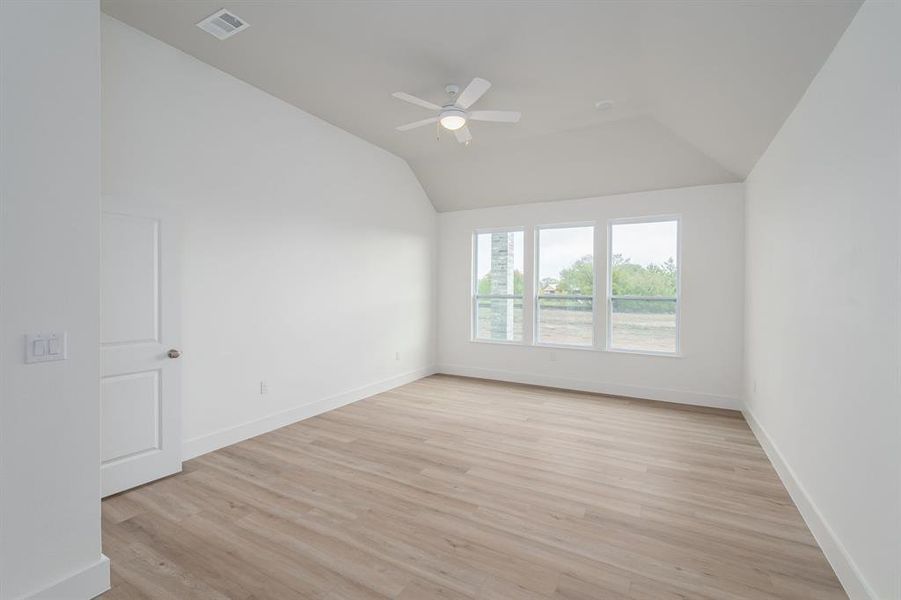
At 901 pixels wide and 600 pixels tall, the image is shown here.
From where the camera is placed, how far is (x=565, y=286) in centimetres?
611

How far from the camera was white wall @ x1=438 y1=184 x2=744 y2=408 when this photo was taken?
504 cm

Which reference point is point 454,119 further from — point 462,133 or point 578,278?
point 578,278

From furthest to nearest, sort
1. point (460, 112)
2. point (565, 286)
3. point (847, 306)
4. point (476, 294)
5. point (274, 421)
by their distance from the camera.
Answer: point (476, 294) < point (565, 286) < point (274, 421) < point (460, 112) < point (847, 306)

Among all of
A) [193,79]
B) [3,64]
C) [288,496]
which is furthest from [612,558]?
[193,79]

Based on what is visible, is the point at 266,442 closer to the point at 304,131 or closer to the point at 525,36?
the point at 304,131

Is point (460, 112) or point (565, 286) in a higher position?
point (460, 112)

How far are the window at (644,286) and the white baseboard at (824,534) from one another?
2115mm

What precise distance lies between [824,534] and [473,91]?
3.52 metres

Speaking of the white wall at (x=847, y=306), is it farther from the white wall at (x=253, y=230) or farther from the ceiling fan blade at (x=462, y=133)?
the white wall at (x=253, y=230)

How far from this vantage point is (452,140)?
5.30 meters

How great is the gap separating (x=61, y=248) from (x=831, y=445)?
3.97 metres

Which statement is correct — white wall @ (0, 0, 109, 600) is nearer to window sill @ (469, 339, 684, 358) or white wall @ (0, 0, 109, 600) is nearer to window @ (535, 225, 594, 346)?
window sill @ (469, 339, 684, 358)

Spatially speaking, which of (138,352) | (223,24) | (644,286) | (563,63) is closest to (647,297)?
(644,286)

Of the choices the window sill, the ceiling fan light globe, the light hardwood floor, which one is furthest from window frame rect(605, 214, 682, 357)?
the ceiling fan light globe
